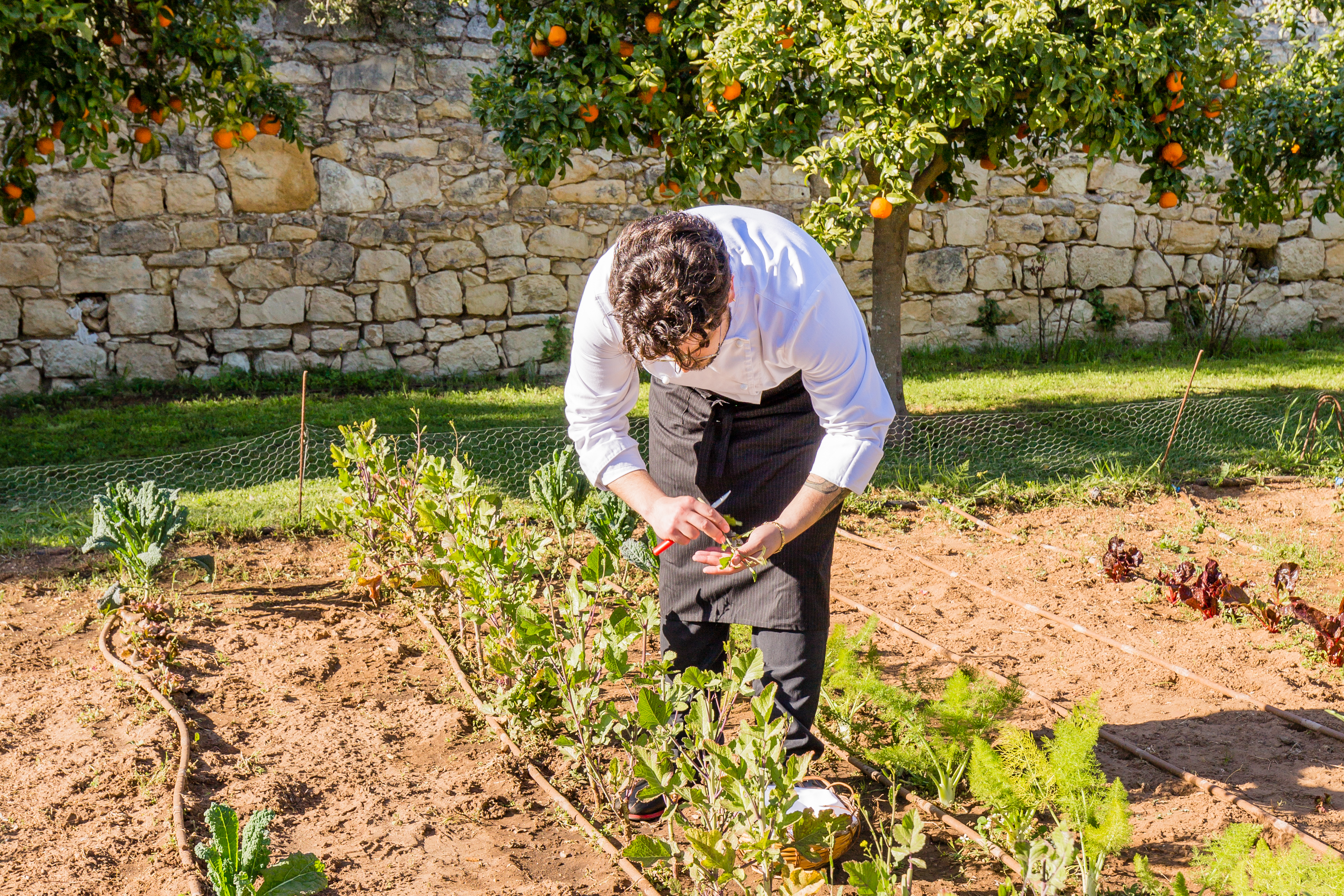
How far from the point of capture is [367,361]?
271 inches

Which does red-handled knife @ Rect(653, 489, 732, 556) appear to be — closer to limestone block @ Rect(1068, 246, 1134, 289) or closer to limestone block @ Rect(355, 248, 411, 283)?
limestone block @ Rect(355, 248, 411, 283)

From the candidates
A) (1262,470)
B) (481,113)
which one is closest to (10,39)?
(481,113)

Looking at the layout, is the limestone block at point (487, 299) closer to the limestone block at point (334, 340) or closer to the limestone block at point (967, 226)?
the limestone block at point (334, 340)

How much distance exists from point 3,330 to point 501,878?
573cm

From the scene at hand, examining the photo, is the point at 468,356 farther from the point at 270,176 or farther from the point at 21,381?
the point at 21,381

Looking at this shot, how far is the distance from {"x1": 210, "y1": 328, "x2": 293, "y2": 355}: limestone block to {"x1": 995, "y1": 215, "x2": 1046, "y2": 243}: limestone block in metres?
5.26

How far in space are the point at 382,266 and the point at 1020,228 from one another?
4776 mm

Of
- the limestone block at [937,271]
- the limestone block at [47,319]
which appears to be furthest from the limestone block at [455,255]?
the limestone block at [937,271]

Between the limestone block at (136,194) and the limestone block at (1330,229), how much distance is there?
8.76 meters

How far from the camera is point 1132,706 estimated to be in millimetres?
2807

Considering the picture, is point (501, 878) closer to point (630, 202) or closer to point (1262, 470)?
point (1262, 470)

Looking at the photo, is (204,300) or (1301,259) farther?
(1301,259)

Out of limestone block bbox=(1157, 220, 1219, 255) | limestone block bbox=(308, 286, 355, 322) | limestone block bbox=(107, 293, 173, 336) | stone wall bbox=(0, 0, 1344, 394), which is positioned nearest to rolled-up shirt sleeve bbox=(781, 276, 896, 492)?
stone wall bbox=(0, 0, 1344, 394)

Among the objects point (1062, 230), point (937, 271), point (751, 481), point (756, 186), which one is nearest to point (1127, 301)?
point (1062, 230)
